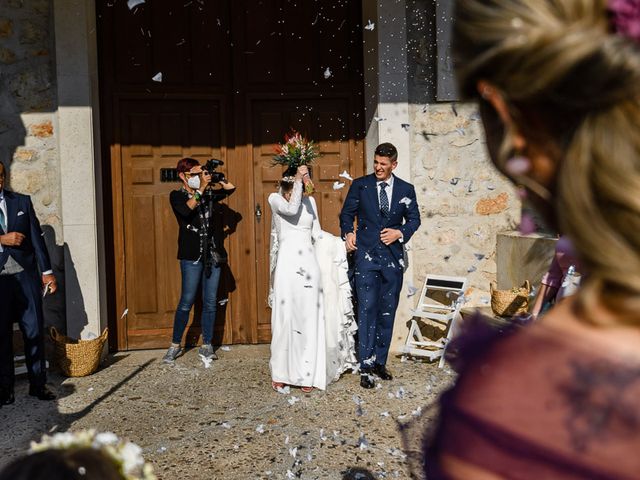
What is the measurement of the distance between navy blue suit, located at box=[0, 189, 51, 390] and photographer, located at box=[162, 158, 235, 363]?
1279mm

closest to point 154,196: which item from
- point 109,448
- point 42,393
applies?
point 42,393

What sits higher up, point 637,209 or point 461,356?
point 637,209

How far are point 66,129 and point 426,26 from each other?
340 centimetres

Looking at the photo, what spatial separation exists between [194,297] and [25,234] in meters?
1.64

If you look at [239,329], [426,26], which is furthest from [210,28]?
[239,329]

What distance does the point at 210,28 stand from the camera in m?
6.79

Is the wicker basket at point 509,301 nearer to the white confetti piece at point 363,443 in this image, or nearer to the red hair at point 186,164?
the white confetti piece at point 363,443

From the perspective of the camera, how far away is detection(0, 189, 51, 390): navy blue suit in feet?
17.2

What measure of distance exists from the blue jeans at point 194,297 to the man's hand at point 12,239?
157 cm

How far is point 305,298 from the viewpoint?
566 centimetres

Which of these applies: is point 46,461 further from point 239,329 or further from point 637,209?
point 239,329

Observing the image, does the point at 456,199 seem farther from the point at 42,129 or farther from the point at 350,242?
the point at 42,129

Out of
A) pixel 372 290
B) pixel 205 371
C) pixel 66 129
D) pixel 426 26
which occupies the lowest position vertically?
pixel 205 371

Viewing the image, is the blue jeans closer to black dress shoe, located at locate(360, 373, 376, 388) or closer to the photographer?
the photographer
